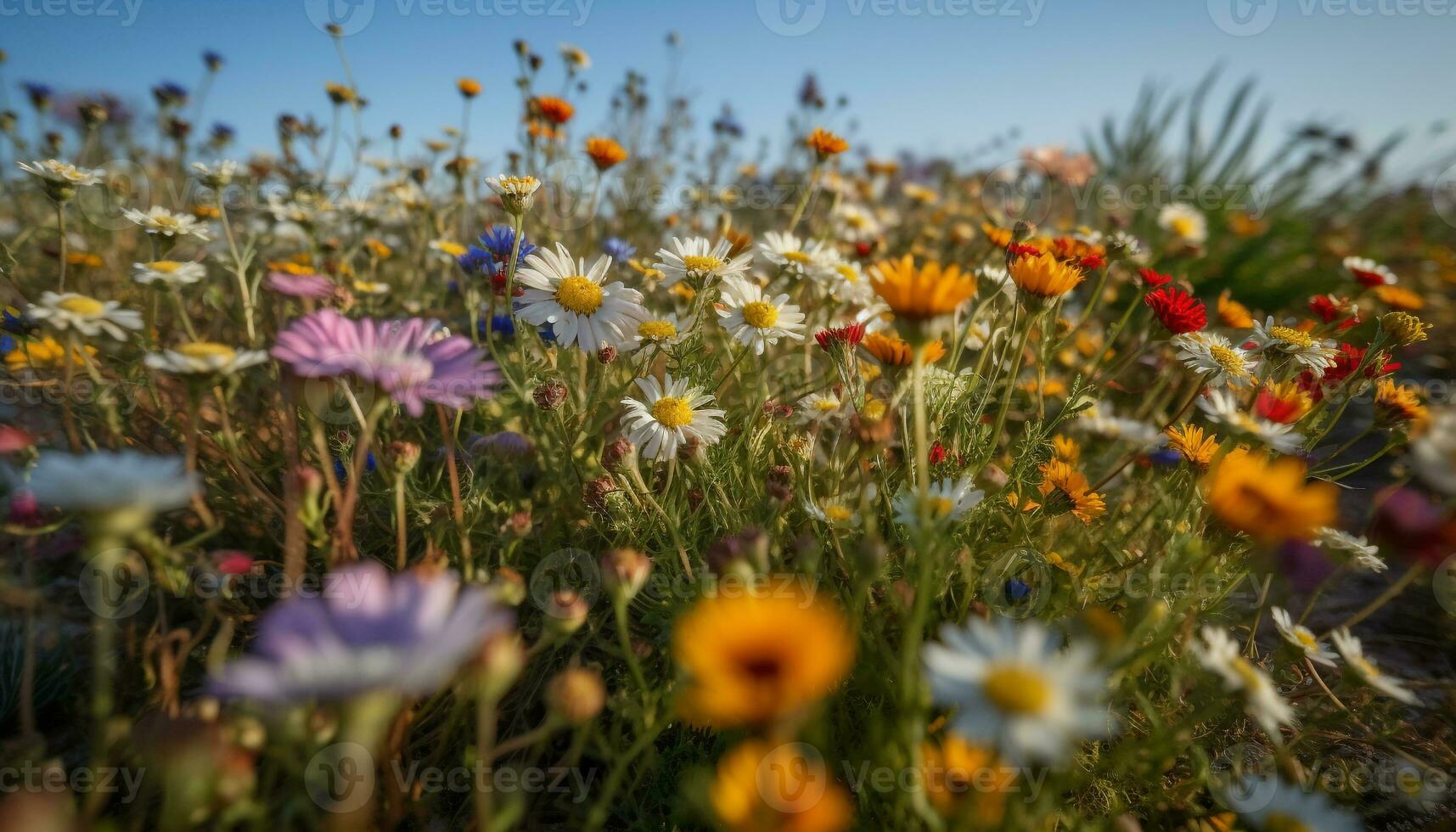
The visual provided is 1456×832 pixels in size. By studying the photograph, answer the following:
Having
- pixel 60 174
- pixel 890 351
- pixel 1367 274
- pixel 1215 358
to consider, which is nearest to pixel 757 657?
pixel 890 351

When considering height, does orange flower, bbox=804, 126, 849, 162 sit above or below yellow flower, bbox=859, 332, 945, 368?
above

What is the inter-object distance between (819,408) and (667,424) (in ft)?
1.27

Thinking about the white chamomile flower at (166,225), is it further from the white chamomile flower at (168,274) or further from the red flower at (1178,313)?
the red flower at (1178,313)

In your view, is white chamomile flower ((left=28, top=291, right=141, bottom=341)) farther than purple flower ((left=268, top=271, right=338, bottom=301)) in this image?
No

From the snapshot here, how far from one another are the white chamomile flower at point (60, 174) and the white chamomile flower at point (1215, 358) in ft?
8.22

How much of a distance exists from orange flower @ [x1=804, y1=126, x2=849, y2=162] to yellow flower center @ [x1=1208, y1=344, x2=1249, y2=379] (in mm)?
1134

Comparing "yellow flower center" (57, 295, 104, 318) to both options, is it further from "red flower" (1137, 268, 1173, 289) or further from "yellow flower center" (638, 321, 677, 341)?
"red flower" (1137, 268, 1173, 289)

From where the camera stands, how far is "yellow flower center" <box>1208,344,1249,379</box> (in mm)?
1449

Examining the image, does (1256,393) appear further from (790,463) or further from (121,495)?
(121,495)

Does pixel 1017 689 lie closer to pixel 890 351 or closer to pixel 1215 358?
pixel 890 351

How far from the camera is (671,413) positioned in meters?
1.36

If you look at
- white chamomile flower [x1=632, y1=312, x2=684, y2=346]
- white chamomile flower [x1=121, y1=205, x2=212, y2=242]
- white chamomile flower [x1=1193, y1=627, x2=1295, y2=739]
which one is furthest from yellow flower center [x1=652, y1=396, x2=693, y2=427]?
white chamomile flower [x1=121, y1=205, x2=212, y2=242]

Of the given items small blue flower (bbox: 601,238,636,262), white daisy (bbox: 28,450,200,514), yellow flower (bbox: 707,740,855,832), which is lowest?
yellow flower (bbox: 707,740,855,832)

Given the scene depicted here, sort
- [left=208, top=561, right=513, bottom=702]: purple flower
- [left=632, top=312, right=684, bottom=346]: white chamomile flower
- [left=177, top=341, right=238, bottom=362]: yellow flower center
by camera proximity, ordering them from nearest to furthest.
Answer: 1. [left=208, top=561, right=513, bottom=702]: purple flower
2. [left=177, top=341, right=238, bottom=362]: yellow flower center
3. [left=632, top=312, right=684, bottom=346]: white chamomile flower
